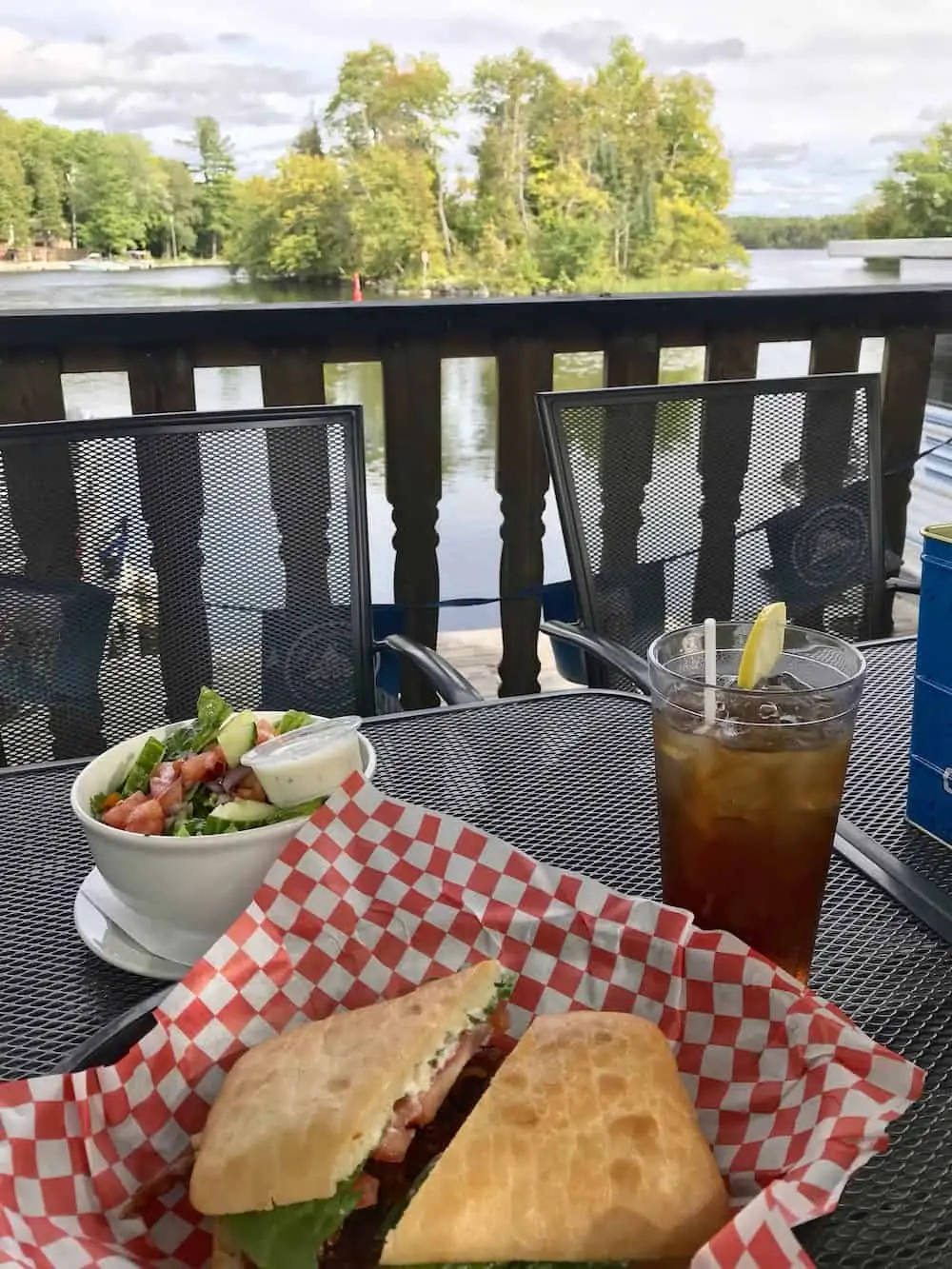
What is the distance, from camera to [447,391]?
2.62 meters

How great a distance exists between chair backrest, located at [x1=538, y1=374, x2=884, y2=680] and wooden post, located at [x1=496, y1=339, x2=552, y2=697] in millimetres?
570

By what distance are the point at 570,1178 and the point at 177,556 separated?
1294mm

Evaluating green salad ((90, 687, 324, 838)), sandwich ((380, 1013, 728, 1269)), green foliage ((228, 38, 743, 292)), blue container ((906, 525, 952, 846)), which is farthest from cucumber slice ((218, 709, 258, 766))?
green foliage ((228, 38, 743, 292))

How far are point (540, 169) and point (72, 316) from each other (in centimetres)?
166

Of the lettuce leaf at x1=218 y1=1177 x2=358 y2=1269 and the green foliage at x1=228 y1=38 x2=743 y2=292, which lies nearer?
the lettuce leaf at x1=218 y1=1177 x2=358 y2=1269

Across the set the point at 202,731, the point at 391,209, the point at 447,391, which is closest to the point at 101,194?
the point at 391,209

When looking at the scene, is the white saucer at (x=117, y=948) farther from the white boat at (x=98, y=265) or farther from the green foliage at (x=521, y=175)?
the green foliage at (x=521, y=175)

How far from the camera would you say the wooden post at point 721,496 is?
1.96 m

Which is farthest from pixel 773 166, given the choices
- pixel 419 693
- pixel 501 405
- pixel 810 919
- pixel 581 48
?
pixel 810 919

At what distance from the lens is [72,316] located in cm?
224

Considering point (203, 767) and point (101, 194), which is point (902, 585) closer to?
point (203, 767)

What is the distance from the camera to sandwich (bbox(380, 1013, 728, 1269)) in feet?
1.71

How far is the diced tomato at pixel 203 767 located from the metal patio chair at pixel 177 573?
639 millimetres

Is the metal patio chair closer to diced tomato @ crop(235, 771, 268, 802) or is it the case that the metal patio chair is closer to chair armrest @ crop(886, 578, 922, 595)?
diced tomato @ crop(235, 771, 268, 802)
